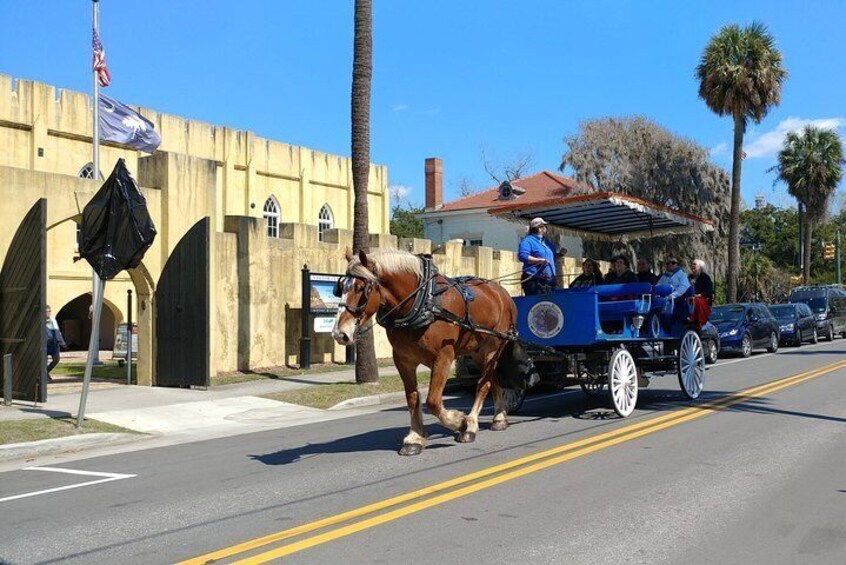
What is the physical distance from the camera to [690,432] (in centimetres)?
981

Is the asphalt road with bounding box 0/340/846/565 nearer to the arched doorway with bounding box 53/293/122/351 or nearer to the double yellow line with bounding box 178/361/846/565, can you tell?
the double yellow line with bounding box 178/361/846/565

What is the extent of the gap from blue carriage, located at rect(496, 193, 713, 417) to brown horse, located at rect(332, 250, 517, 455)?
1.53 metres

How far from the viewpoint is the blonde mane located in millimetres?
8008

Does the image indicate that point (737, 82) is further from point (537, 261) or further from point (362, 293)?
point (362, 293)

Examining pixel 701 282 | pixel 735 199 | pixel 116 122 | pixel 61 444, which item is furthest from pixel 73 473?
pixel 735 199

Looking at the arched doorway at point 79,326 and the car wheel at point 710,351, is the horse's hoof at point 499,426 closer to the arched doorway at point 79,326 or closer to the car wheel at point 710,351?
the car wheel at point 710,351

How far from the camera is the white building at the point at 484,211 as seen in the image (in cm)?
4256

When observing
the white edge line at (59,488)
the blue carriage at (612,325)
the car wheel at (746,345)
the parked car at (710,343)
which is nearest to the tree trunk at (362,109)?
the blue carriage at (612,325)

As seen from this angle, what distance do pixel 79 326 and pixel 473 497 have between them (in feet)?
96.9

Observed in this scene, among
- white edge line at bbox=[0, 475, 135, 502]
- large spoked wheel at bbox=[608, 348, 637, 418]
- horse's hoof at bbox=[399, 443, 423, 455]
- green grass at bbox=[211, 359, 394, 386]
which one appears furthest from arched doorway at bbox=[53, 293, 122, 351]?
horse's hoof at bbox=[399, 443, 423, 455]

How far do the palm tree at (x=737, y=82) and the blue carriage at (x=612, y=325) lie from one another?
2142 cm

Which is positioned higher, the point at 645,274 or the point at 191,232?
the point at 191,232

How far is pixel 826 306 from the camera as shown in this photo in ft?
111

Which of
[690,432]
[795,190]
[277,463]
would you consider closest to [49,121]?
[277,463]
